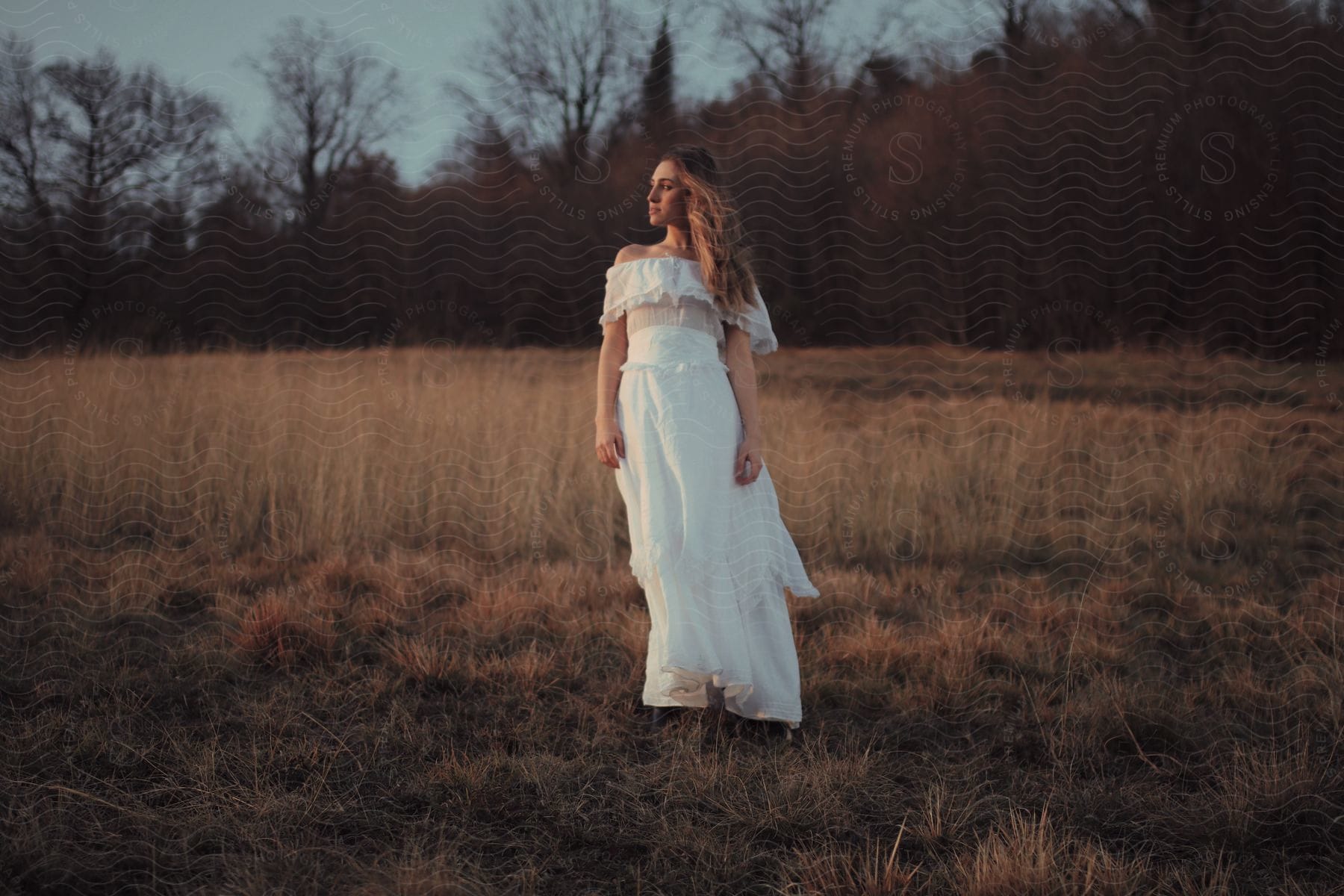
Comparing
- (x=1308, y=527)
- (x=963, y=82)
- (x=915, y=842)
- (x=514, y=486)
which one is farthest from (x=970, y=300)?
(x=915, y=842)

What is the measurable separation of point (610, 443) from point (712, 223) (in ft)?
2.55

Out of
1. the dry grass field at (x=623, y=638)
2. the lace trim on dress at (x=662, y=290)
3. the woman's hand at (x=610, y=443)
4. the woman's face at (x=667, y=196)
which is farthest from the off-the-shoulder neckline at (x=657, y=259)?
the dry grass field at (x=623, y=638)

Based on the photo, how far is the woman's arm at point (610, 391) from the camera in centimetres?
319

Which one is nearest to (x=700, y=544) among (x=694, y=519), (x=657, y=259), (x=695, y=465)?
(x=694, y=519)

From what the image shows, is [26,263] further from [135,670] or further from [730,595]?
[730,595]

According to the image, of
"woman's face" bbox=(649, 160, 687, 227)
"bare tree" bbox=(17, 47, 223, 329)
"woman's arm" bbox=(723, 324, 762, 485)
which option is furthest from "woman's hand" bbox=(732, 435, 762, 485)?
"bare tree" bbox=(17, 47, 223, 329)

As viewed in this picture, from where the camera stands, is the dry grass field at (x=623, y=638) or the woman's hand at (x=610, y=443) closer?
the dry grass field at (x=623, y=638)

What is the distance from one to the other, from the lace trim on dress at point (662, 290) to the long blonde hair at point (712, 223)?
0.11ft

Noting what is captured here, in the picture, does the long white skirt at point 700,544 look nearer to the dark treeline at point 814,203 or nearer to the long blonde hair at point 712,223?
the long blonde hair at point 712,223

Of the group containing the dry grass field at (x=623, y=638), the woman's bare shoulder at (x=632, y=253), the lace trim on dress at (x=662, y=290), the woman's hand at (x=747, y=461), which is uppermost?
the woman's bare shoulder at (x=632, y=253)

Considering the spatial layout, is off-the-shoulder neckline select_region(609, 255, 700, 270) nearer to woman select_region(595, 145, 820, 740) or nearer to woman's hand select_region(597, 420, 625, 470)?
woman select_region(595, 145, 820, 740)

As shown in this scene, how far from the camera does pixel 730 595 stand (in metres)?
3.08

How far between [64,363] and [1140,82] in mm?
7423

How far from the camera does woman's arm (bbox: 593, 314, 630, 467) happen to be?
125 inches
